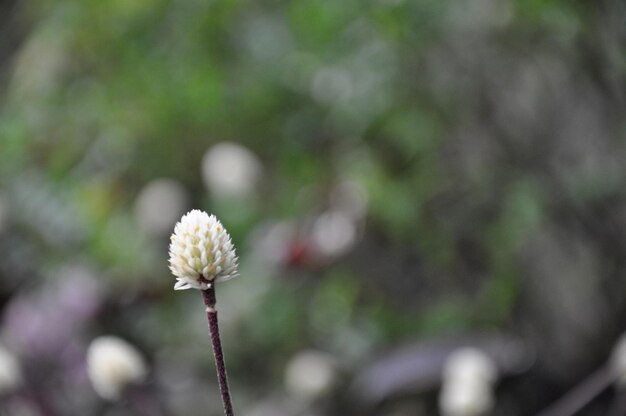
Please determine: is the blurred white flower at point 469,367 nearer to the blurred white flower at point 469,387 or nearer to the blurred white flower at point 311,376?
the blurred white flower at point 469,387

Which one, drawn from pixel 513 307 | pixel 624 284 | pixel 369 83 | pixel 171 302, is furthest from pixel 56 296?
pixel 624 284

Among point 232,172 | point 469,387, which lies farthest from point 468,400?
point 232,172

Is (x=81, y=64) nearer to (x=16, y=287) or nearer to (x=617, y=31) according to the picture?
(x=16, y=287)

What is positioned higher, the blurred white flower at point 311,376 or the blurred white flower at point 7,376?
the blurred white flower at point 311,376

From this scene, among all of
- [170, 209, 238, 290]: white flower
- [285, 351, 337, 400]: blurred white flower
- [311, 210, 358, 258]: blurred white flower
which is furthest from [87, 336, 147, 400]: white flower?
[311, 210, 358, 258]: blurred white flower

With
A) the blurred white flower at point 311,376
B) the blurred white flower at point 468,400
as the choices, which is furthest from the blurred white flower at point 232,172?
the blurred white flower at point 468,400

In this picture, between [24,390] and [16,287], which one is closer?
[24,390]

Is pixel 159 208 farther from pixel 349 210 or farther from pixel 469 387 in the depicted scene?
pixel 469 387
